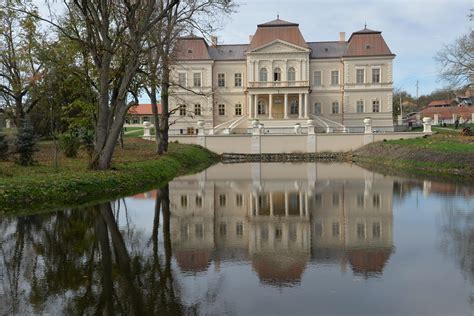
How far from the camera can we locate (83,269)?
24.6 feet

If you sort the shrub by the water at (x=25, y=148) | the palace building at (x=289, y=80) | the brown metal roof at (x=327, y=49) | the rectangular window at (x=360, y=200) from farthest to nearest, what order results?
the brown metal roof at (x=327, y=49), the palace building at (x=289, y=80), the shrub by the water at (x=25, y=148), the rectangular window at (x=360, y=200)

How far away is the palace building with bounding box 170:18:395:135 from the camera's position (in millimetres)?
59312

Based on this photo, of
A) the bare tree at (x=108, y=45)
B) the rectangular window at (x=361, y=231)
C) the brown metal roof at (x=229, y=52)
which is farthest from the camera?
the brown metal roof at (x=229, y=52)

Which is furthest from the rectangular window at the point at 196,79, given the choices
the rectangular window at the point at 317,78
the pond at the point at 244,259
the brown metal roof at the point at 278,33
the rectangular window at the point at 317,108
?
the pond at the point at 244,259

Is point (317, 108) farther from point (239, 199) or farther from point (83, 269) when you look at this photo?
point (83, 269)

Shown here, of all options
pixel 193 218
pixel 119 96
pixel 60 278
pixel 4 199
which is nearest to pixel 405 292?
pixel 60 278

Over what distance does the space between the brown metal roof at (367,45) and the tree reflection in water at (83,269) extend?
2115 inches

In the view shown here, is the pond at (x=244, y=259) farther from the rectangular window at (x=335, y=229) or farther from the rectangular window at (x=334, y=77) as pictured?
the rectangular window at (x=334, y=77)

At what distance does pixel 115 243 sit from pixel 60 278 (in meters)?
2.30

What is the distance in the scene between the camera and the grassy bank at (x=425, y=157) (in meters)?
26.3

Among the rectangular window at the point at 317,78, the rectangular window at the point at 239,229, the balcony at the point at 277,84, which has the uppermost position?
the rectangular window at the point at 317,78

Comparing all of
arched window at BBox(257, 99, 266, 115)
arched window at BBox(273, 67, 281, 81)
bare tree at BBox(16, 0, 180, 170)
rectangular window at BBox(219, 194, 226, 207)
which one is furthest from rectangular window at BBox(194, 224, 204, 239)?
arched window at BBox(257, 99, 266, 115)

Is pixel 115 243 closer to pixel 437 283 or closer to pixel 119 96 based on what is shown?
pixel 437 283

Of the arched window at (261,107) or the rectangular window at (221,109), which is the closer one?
the arched window at (261,107)
